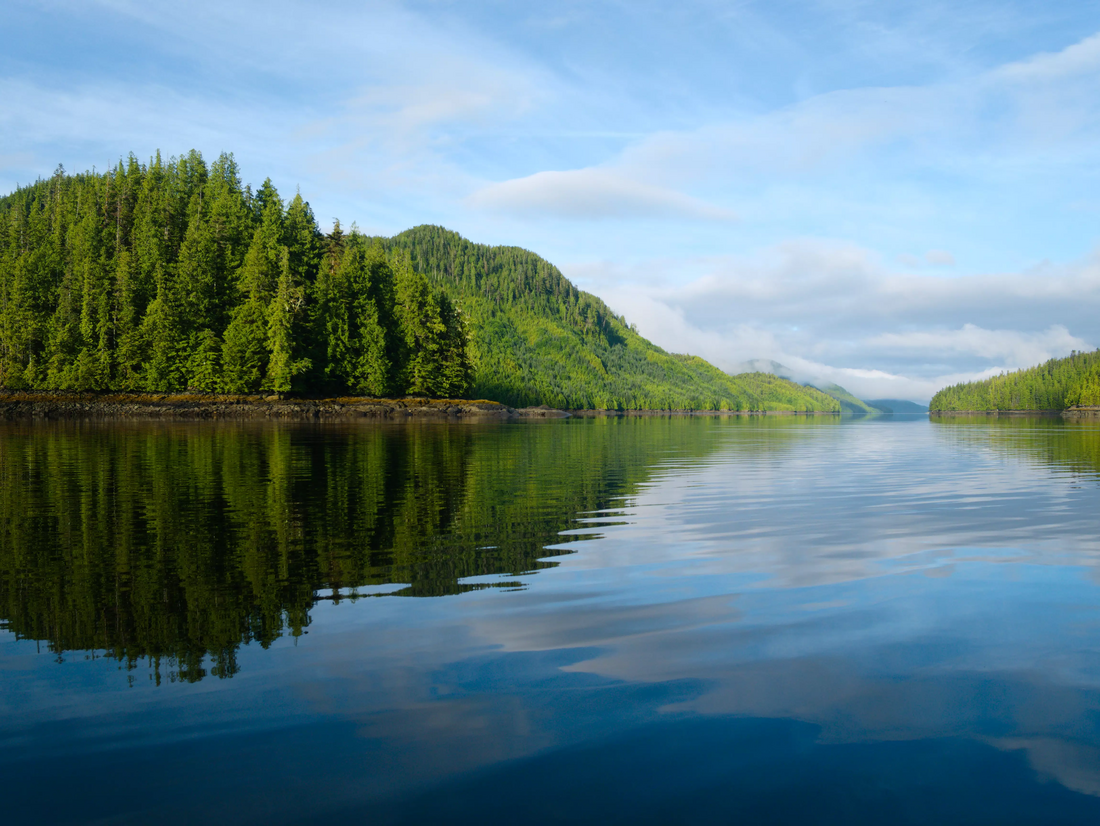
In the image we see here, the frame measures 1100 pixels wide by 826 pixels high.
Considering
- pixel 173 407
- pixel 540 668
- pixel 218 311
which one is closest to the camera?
pixel 540 668

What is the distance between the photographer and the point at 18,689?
7.47 m

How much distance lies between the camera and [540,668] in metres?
8.06

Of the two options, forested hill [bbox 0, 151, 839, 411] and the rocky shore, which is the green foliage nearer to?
forested hill [bbox 0, 151, 839, 411]

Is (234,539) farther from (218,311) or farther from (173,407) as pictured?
(218,311)

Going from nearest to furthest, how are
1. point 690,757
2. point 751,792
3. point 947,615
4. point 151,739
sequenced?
point 751,792
point 690,757
point 151,739
point 947,615

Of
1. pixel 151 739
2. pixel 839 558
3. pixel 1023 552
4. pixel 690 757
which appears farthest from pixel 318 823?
pixel 1023 552

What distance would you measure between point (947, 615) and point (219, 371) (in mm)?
112714

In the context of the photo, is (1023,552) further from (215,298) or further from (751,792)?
(215,298)

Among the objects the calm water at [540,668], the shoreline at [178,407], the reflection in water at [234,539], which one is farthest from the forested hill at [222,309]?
the calm water at [540,668]

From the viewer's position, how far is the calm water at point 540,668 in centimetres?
552

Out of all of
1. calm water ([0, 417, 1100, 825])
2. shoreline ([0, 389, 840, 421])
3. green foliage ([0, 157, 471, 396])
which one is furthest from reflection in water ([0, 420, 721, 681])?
green foliage ([0, 157, 471, 396])

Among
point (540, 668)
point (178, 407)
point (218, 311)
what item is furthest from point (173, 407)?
point (540, 668)

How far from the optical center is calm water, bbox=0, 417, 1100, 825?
5520 mm

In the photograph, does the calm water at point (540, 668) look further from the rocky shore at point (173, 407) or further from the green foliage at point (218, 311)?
the green foliage at point (218, 311)
